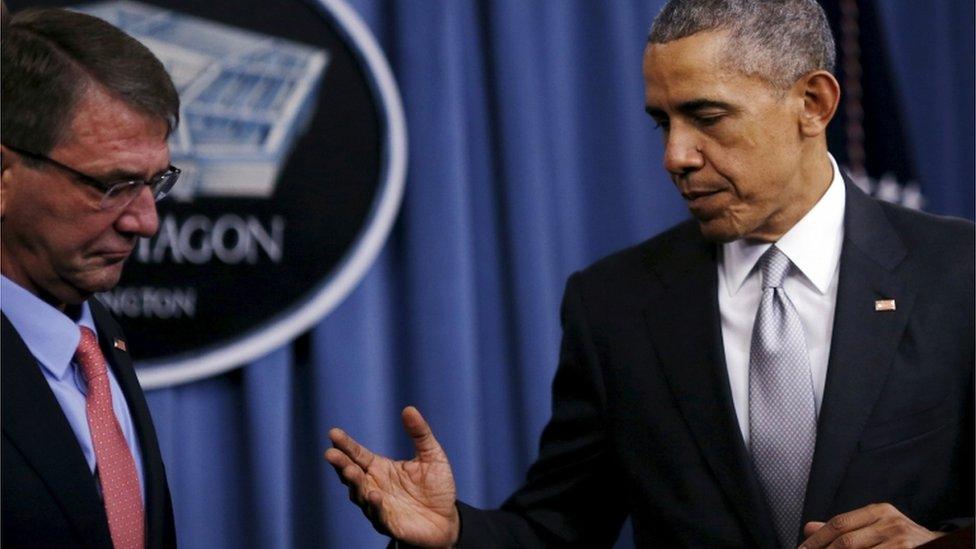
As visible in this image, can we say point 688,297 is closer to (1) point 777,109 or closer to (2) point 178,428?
(1) point 777,109

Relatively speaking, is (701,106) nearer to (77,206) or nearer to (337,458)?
(337,458)

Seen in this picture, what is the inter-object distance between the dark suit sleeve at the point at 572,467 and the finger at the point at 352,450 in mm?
252

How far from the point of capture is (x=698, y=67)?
1.90 meters

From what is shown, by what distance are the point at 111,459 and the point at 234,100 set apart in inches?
42.2

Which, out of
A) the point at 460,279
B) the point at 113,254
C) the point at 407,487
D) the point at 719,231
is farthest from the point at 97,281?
the point at 460,279

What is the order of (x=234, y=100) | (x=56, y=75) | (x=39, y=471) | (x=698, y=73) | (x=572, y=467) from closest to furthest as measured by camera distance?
(x=39, y=471), (x=56, y=75), (x=698, y=73), (x=572, y=467), (x=234, y=100)

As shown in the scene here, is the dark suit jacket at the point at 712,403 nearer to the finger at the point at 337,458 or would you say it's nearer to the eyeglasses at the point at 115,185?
the finger at the point at 337,458

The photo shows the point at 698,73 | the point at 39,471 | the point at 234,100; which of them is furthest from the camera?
→ the point at 234,100

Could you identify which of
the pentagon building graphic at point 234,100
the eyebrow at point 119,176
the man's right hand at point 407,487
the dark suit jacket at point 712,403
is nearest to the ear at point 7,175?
the eyebrow at point 119,176

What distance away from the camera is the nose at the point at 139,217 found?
174 centimetres

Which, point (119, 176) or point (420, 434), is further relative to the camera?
point (420, 434)

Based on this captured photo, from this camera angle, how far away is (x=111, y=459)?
167cm

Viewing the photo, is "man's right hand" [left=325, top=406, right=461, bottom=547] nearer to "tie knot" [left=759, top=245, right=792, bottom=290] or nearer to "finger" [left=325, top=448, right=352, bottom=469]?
"finger" [left=325, top=448, right=352, bottom=469]

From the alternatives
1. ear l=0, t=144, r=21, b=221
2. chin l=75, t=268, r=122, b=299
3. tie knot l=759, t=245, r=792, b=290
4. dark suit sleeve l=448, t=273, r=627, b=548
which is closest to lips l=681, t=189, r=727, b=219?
tie knot l=759, t=245, r=792, b=290
